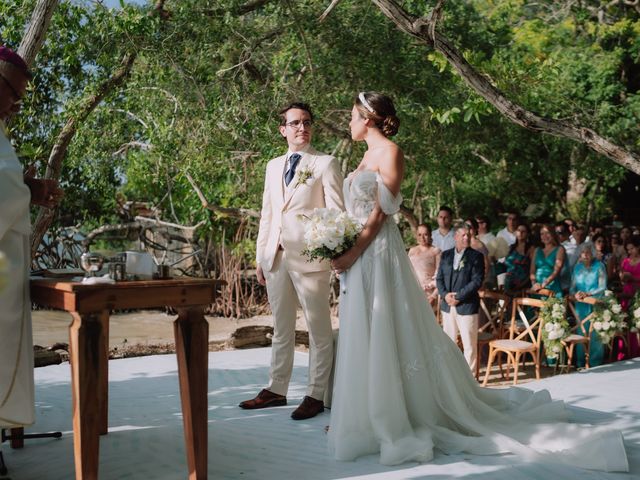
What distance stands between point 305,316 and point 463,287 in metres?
2.87

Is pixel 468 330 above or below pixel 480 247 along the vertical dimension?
below

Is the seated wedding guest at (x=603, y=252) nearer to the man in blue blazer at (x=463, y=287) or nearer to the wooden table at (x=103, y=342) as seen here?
the man in blue blazer at (x=463, y=287)

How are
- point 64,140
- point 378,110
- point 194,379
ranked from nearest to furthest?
1. point 194,379
2. point 378,110
3. point 64,140

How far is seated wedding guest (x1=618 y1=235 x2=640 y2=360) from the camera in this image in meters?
8.77

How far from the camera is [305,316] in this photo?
4859 millimetres

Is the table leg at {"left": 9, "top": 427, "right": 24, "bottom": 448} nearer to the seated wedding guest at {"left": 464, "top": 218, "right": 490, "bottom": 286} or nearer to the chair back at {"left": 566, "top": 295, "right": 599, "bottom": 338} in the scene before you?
the seated wedding guest at {"left": 464, "top": 218, "right": 490, "bottom": 286}

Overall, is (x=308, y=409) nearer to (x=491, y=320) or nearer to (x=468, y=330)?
(x=468, y=330)

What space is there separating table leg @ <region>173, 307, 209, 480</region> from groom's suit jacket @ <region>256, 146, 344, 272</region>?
152 centimetres

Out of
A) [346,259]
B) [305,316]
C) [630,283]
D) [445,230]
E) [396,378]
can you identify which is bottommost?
[396,378]

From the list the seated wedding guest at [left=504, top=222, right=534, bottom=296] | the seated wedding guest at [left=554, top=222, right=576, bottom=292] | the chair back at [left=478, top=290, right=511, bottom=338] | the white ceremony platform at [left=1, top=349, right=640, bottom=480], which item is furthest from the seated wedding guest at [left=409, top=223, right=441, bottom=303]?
the white ceremony platform at [left=1, top=349, right=640, bottom=480]

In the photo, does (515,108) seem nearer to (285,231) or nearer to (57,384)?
(285,231)

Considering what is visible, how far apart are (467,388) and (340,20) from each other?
21.0 feet

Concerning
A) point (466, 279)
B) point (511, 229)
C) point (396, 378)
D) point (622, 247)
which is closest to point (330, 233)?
point (396, 378)

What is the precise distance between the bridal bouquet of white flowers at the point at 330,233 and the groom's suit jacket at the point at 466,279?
319cm
